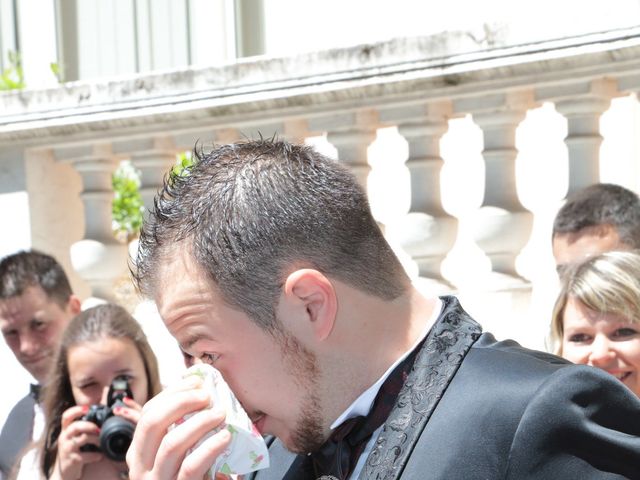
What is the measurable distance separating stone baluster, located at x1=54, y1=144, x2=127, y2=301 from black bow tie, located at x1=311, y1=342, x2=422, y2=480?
3338mm

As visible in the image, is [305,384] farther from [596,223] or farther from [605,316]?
[596,223]

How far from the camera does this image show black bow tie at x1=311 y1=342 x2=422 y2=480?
7.47ft

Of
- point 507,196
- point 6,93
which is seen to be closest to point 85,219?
point 6,93

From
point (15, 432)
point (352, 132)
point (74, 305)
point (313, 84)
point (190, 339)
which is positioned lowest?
point (15, 432)

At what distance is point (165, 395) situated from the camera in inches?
89.7

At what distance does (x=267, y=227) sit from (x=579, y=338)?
6.22 feet

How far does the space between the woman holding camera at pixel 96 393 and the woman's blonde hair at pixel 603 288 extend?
1.34 metres

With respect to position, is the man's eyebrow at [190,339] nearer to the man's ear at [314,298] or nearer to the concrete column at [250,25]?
the man's ear at [314,298]

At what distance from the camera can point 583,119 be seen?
4562 mm

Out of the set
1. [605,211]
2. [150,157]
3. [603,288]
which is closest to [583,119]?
[605,211]

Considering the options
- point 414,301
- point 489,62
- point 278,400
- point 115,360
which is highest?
point 489,62

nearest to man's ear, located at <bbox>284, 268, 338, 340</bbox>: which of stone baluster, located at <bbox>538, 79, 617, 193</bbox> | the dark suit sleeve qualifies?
the dark suit sleeve

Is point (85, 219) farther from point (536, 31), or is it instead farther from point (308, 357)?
point (308, 357)

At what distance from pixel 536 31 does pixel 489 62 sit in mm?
194
